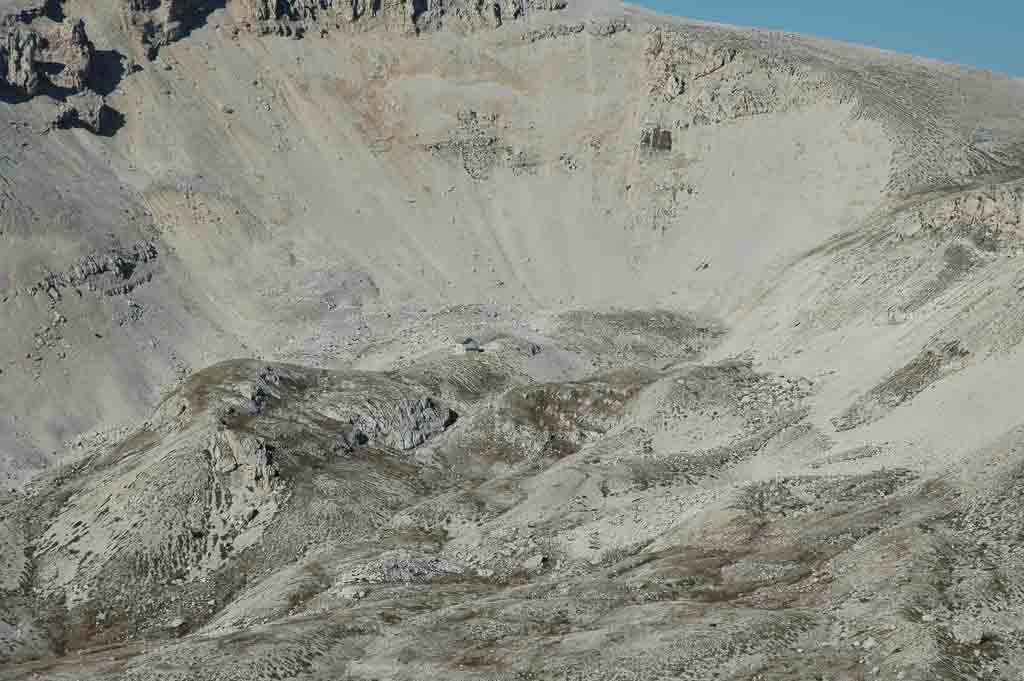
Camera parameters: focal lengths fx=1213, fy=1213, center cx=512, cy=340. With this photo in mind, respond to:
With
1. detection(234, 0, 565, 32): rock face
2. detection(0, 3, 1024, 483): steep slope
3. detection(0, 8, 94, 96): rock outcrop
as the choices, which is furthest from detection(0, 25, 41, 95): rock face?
detection(234, 0, 565, 32): rock face

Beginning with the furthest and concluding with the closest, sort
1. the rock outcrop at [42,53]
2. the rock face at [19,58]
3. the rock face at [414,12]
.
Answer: the rock face at [414,12] → the rock outcrop at [42,53] → the rock face at [19,58]

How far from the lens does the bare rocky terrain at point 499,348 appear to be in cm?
3797

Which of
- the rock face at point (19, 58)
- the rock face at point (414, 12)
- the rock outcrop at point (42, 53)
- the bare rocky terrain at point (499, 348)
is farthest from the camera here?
the rock face at point (414, 12)

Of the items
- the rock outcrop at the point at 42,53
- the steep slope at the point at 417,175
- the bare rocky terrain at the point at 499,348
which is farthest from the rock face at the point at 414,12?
the rock outcrop at the point at 42,53

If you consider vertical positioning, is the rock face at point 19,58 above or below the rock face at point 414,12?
below

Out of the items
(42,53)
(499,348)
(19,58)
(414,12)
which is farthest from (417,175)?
(499,348)

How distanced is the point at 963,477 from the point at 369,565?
23604mm

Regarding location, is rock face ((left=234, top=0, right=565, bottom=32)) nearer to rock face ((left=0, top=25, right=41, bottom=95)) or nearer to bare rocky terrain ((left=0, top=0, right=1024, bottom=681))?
bare rocky terrain ((left=0, top=0, right=1024, bottom=681))

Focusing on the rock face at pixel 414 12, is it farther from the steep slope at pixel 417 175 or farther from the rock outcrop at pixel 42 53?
the rock outcrop at pixel 42 53

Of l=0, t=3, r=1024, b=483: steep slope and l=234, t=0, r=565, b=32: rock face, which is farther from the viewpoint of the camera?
l=234, t=0, r=565, b=32: rock face

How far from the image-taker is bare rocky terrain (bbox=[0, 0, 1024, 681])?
38.0 meters

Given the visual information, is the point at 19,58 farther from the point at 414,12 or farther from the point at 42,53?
the point at 414,12

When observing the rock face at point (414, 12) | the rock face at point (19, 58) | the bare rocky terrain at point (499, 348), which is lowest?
the bare rocky terrain at point (499, 348)

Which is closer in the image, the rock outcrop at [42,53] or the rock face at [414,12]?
the rock outcrop at [42,53]
